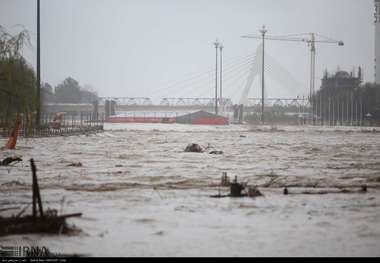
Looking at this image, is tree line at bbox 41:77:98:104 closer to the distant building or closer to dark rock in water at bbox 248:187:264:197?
the distant building

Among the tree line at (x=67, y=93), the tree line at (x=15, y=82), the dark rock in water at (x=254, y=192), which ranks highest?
the tree line at (x=67, y=93)

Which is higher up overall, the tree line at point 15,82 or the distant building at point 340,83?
the distant building at point 340,83

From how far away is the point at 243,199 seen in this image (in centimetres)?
1138

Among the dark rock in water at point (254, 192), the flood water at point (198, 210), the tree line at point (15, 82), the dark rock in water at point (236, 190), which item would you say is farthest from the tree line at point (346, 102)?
the dark rock in water at point (236, 190)

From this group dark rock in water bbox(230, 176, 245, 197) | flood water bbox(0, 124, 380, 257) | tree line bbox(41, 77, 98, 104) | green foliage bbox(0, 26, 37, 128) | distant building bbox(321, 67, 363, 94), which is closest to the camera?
flood water bbox(0, 124, 380, 257)

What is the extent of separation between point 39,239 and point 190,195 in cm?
446

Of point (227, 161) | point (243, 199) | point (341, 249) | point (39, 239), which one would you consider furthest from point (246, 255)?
point (227, 161)

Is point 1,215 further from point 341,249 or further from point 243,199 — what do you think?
point 341,249

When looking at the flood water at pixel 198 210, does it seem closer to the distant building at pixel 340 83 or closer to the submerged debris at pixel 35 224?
the submerged debris at pixel 35 224

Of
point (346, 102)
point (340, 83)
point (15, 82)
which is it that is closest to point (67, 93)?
point (340, 83)

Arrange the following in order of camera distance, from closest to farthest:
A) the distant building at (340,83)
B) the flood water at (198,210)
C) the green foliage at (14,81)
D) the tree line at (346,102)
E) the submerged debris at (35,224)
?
the flood water at (198,210) < the submerged debris at (35,224) < the green foliage at (14,81) < the tree line at (346,102) < the distant building at (340,83)

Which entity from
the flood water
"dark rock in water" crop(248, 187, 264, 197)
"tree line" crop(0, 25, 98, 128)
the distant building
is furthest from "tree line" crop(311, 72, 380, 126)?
"dark rock in water" crop(248, 187, 264, 197)

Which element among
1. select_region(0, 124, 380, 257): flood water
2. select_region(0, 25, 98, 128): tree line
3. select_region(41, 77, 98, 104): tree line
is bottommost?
select_region(0, 124, 380, 257): flood water

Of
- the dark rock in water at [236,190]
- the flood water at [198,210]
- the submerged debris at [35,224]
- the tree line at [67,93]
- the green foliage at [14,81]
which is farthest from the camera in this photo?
the tree line at [67,93]
